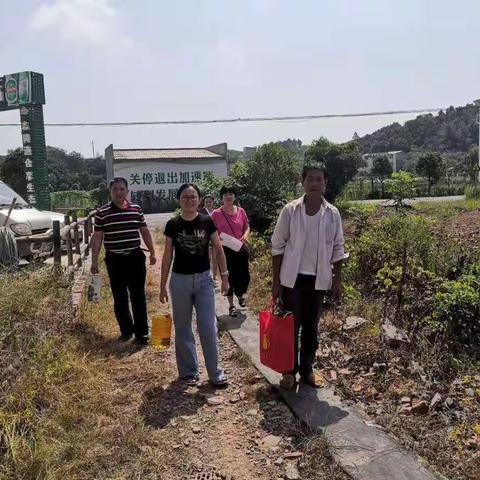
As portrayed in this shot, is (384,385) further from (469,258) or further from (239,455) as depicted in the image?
(469,258)

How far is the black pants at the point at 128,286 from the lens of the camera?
4.92 metres

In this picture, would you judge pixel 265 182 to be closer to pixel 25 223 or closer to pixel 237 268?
pixel 25 223

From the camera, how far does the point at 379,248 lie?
6.12 m

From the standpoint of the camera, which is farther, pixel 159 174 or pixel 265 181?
pixel 159 174

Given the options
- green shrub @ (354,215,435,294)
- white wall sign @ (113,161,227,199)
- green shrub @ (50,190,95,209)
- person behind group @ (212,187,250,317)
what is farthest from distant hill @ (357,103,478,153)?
person behind group @ (212,187,250,317)

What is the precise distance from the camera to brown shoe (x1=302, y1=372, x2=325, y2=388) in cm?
376

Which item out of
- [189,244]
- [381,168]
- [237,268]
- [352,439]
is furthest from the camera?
[381,168]

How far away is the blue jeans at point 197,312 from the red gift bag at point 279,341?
456 millimetres

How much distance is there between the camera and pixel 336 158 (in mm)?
22125

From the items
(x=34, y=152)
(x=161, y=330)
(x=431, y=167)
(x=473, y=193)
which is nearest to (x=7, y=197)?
(x=161, y=330)

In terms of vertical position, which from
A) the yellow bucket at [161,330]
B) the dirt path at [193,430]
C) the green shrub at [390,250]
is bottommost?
the dirt path at [193,430]

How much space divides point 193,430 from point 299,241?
1447 millimetres

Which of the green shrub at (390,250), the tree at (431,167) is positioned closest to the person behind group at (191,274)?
the green shrub at (390,250)

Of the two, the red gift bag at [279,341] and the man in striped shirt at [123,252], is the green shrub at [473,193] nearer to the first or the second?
the man in striped shirt at [123,252]
